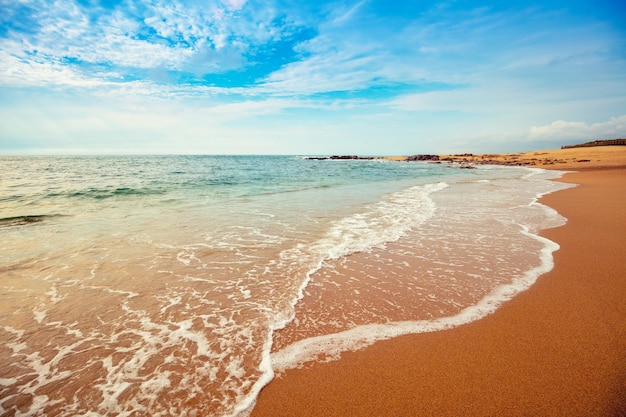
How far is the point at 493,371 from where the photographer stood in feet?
10.8

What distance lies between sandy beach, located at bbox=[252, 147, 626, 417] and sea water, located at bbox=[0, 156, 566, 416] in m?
0.27

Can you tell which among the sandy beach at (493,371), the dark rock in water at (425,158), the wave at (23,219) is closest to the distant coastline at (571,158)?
the dark rock in water at (425,158)

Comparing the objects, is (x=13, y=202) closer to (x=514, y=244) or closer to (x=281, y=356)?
(x=281, y=356)

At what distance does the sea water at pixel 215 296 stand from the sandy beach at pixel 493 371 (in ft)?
0.88

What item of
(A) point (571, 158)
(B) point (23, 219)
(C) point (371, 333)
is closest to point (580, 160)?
(A) point (571, 158)

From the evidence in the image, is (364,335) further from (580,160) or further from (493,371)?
(580,160)

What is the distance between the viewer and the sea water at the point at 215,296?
3.29 meters

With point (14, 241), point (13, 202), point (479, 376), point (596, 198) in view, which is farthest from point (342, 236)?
point (13, 202)

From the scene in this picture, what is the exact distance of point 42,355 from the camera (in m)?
3.75

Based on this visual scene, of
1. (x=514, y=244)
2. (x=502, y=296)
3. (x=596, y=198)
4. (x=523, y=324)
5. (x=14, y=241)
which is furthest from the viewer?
(x=596, y=198)

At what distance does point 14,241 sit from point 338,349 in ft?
34.9

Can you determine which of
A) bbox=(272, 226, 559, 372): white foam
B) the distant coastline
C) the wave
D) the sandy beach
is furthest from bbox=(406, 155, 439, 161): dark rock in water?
the sandy beach

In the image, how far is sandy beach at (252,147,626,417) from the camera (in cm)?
287

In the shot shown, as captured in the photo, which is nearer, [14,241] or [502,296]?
[502,296]
